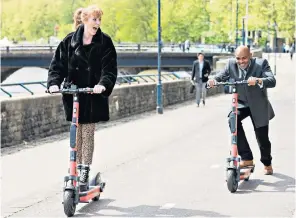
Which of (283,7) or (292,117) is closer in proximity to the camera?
(292,117)

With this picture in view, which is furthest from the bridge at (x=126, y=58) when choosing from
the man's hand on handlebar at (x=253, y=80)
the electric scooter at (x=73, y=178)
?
the electric scooter at (x=73, y=178)

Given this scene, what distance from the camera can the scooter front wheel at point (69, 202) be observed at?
22.6ft

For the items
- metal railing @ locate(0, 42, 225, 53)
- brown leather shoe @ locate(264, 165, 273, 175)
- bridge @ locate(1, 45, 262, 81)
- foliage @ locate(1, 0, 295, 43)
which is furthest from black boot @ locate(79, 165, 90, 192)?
metal railing @ locate(0, 42, 225, 53)

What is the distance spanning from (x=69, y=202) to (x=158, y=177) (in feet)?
8.34

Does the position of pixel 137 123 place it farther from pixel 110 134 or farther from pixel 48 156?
pixel 48 156

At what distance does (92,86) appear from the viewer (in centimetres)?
721

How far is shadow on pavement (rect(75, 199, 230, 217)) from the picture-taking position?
278 inches

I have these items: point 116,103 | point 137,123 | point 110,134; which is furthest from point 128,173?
point 116,103

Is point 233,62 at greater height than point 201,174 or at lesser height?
greater

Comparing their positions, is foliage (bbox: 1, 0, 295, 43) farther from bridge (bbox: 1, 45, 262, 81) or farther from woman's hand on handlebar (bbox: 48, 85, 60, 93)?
woman's hand on handlebar (bbox: 48, 85, 60, 93)

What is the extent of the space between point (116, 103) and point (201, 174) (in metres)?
9.43

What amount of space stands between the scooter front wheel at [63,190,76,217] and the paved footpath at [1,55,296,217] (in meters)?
0.16

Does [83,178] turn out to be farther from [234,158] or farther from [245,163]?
[245,163]

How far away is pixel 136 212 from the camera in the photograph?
720 cm
